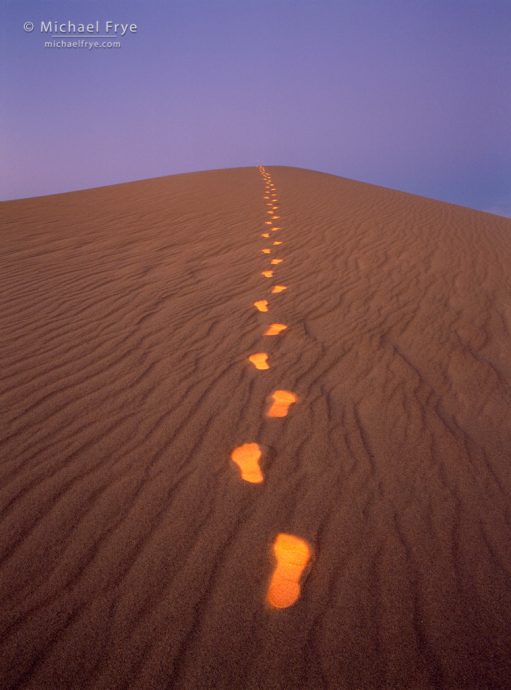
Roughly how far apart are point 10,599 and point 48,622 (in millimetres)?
183

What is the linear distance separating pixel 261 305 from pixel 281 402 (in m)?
1.68

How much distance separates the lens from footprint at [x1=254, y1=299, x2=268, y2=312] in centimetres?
393

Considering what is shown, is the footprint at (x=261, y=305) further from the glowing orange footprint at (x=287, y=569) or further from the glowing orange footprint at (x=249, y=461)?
the glowing orange footprint at (x=287, y=569)

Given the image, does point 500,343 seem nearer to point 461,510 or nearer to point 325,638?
point 461,510

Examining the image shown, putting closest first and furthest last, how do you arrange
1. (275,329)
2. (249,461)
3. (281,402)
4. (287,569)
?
1. (287,569)
2. (249,461)
3. (281,402)
4. (275,329)

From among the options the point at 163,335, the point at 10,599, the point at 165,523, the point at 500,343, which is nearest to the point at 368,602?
the point at 165,523

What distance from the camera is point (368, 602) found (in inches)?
54.8

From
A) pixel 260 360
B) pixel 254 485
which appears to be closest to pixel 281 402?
pixel 260 360

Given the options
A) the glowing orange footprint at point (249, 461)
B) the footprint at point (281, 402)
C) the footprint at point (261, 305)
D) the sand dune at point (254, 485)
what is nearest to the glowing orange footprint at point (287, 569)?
the sand dune at point (254, 485)

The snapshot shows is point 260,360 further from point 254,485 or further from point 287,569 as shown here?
point 287,569

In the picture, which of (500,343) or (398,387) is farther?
(500,343)

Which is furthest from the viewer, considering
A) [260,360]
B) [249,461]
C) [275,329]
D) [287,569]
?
[275,329]

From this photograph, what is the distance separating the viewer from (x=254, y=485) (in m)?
1.87

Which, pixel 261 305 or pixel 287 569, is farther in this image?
pixel 261 305
